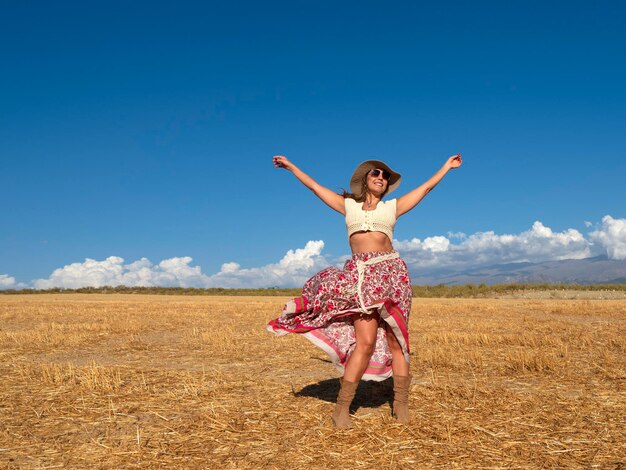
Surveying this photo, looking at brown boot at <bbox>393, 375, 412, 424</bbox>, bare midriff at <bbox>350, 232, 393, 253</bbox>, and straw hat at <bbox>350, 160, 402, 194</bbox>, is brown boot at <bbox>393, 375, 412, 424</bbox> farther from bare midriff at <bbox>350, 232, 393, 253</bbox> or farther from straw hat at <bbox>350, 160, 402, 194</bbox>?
straw hat at <bbox>350, 160, 402, 194</bbox>

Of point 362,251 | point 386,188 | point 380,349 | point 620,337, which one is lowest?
point 620,337

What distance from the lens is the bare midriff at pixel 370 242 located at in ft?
20.7

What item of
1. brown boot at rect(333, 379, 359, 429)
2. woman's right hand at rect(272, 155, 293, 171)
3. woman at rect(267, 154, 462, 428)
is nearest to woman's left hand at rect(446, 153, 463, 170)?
woman at rect(267, 154, 462, 428)

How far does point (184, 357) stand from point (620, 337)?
11.1m

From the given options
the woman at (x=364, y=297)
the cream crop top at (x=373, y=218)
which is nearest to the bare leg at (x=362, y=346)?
the woman at (x=364, y=297)

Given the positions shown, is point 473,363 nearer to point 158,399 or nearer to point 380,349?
point 380,349

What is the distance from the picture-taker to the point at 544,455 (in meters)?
5.32

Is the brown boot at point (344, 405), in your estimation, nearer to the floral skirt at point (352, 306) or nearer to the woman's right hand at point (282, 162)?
the floral skirt at point (352, 306)

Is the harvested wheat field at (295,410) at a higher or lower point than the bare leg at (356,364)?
lower

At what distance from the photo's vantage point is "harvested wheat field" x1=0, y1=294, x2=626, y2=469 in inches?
210

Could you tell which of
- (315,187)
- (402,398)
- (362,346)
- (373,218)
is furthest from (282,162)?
(402,398)

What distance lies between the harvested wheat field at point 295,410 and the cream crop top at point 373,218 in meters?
2.19

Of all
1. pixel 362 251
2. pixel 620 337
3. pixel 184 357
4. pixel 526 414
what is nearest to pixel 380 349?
pixel 362 251

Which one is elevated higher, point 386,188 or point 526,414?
point 386,188
